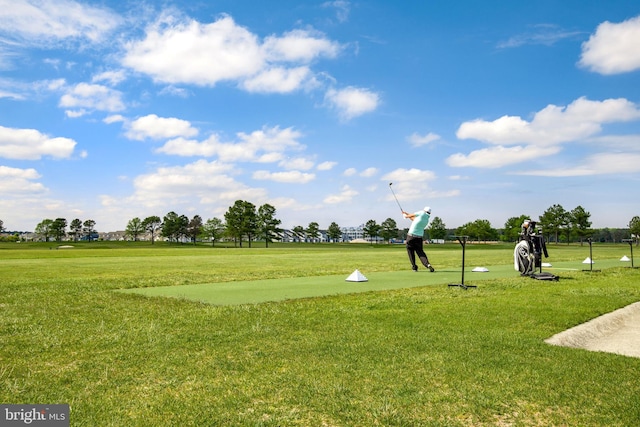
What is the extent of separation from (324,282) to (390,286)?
2.27m

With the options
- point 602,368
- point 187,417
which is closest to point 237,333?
point 187,417

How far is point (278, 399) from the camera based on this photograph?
459 cm

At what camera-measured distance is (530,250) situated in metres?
16.5

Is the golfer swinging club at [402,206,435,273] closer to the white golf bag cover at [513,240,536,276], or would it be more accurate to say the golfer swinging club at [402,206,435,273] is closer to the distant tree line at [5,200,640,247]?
the white golf bag cover at [513,240,536,276]

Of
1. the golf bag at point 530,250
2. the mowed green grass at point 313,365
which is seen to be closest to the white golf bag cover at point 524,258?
the golf bag at point 530,250

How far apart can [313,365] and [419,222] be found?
1245 centimetres

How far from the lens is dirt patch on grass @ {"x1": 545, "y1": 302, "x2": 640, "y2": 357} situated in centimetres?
712

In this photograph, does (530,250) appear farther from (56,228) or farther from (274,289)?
(56,228)

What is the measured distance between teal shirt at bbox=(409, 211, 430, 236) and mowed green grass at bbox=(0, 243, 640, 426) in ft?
23.3

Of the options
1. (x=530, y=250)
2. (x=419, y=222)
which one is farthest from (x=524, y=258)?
(x=419, y=222)

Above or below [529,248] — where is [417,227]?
above

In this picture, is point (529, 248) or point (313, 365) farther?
point (529, 248)

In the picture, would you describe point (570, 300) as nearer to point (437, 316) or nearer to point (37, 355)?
point (437, 316)

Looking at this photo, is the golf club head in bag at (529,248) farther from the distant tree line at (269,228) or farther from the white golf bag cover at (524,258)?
the distant tree line at (269,228)
